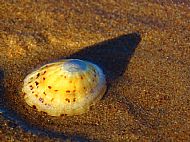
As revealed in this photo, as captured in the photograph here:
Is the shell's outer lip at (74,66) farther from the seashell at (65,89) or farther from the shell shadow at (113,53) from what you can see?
the shell shadow at (113,53)

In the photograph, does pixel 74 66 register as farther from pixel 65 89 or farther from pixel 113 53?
pixel 113 53

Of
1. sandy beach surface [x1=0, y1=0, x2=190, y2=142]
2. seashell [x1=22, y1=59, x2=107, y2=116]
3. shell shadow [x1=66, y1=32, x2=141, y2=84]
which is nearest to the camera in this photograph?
sandy beach surface [x1=0, y1=0, x2=190, y2=142]

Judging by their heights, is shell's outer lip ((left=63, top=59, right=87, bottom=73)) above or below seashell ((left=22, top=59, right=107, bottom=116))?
above

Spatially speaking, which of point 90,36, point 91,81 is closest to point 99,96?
point 91,81

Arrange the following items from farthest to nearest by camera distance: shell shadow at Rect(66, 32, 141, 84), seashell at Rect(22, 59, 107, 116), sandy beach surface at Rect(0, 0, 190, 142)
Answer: shell shadow at Rect(66, 32, 141, 84)
seashell at Rect(22, 59, 107, 116)
sandy beach surface at Rect(0, 0, 190, 142)

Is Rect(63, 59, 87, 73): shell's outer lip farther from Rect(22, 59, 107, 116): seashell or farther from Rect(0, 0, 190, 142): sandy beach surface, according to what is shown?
Rect(0, 0, 190, 142): sandy beach surface

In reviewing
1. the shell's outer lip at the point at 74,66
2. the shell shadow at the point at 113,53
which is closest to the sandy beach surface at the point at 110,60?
the shell shadow at the point at 113,53

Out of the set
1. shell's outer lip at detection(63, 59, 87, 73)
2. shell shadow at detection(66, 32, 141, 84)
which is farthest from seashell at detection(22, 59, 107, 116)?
shell shadow at detection(66, 32, 141, 84)

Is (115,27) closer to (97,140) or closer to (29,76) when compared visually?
(29,76)
